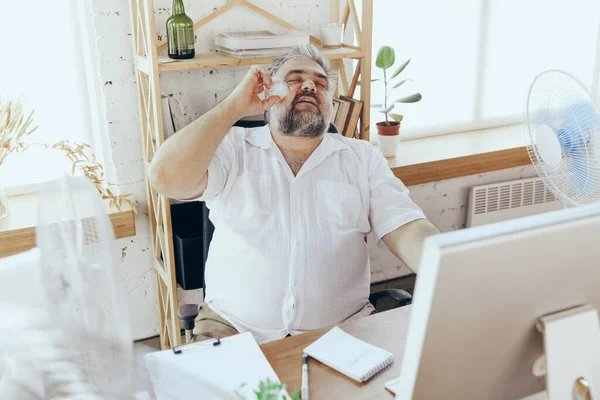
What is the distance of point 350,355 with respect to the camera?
4.35 feet

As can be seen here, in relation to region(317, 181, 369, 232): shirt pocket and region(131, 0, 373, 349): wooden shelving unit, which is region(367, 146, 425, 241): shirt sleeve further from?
region(131, 0, 373, 349): wooden shelving unit

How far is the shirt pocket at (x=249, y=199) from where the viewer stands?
1863 millimetres

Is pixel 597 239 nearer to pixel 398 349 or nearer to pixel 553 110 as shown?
pixel 398 349

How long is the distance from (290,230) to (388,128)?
3.36 feet

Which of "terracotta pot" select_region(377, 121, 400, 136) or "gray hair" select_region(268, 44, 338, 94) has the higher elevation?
"gray hair" select_region(268, 44, 338, 94)

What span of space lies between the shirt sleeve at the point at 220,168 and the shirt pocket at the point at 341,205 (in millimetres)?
287

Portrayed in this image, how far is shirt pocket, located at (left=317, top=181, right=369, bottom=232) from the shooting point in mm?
1911

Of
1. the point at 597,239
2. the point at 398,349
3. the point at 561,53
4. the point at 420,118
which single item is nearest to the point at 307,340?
the point at 398,349

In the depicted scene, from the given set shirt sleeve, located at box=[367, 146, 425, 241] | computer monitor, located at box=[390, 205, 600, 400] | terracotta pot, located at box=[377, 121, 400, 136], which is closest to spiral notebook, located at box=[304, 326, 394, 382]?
computer monitor, located at box=[390, 205, 600, 400]

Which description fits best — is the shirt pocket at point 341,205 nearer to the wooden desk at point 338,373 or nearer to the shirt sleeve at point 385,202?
the shirt sleeve at point 385,202

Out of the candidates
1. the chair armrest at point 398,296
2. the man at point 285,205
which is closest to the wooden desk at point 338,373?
the chair armrest at point 398,296

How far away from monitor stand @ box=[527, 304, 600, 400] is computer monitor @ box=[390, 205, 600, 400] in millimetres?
12

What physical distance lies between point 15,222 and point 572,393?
1.86 m

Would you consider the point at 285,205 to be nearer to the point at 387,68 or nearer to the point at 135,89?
the point at 135,89
